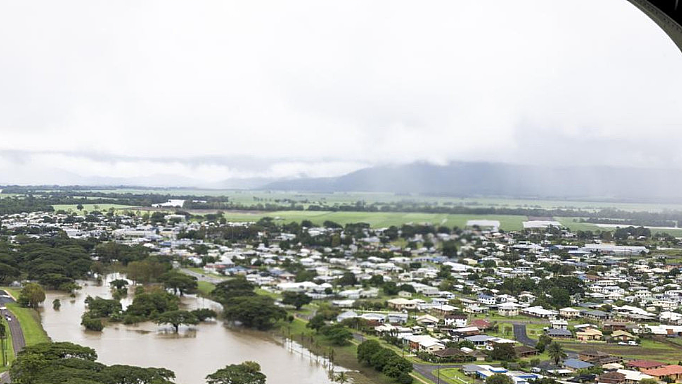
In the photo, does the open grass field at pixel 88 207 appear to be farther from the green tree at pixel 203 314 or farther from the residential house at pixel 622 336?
the residential house at pixel 622 336

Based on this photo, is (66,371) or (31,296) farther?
(31,296)

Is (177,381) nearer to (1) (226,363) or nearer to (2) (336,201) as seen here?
(1) (226,363)

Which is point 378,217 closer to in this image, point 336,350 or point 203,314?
point 203,314

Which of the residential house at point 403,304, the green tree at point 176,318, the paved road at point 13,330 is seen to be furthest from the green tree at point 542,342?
the paved road at point 13,330

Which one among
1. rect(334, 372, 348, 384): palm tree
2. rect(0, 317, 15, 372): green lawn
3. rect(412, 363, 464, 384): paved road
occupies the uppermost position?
rect(0, 317, 15, 372): green lawn

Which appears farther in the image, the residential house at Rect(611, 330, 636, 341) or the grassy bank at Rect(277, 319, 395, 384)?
the residential house at Rect(611, 330, 636, 341)

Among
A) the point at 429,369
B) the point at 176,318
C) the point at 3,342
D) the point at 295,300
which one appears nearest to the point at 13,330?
the point at 3,342

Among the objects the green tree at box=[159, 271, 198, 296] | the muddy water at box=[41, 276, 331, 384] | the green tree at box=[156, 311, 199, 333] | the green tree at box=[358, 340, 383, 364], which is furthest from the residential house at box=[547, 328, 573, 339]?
the green tree at box=[159, 271, 198, 296]

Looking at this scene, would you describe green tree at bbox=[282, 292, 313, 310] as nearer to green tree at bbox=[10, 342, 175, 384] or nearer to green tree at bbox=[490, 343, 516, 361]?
green tree at bbox=[490, 343, 516, 361]
